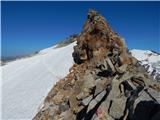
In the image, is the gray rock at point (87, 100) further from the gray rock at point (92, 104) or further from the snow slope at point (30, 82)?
the snow slope at point (30, 82)

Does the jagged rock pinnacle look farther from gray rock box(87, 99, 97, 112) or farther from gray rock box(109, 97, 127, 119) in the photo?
gray rock box(109, 97, 127, 119)

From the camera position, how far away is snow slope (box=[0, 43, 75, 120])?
3881 centimetres

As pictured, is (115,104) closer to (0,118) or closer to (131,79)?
(131,79)

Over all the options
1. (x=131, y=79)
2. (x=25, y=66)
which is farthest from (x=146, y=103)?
(x=25, y=66)

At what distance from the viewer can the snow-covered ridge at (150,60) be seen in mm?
97387

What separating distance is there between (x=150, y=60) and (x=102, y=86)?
71405mm

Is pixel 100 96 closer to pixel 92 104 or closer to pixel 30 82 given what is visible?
pixel 92 104

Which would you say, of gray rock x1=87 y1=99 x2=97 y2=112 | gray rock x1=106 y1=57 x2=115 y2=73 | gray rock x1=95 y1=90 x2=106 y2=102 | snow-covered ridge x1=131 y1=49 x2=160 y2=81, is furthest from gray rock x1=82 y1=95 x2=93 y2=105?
snow-covered ridge x1=131 y1=49 x2=160 y2=81

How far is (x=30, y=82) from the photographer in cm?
4722

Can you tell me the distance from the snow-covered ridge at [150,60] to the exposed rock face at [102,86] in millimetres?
59462

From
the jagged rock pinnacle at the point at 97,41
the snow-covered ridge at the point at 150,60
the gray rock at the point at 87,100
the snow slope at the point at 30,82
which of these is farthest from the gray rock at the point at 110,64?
the snow-covered ridge at the point at 150,60

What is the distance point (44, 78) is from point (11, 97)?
6111mm

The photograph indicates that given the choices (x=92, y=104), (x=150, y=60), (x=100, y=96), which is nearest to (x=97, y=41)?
(x=100, y=96)

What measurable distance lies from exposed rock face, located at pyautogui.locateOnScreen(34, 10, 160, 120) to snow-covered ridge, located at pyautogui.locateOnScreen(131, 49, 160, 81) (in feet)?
195
